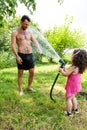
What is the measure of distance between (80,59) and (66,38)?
3124cm

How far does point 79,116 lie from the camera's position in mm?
6586

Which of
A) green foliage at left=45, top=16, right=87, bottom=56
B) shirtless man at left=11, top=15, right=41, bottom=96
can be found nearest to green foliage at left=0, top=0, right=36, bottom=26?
shirtless man at left=11, top=15, right=41, bottom=96

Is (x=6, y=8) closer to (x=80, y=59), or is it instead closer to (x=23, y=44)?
(x=23, y=44)

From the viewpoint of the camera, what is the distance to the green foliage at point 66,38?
1463 inches

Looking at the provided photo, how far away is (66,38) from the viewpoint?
37438mm

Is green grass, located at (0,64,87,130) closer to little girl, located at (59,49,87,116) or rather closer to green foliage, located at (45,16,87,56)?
little girl, located at (59,49,87,116)

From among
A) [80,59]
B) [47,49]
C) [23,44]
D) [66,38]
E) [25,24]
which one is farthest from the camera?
[66,38]

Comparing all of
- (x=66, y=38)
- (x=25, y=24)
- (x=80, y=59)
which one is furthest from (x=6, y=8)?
(x=66, y=38)

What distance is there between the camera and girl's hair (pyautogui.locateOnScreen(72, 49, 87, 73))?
638cm

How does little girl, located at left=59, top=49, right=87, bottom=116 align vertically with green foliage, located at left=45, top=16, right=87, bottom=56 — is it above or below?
above

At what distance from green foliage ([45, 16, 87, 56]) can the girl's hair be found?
99.0 feet

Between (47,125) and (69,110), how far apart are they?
2.35ft

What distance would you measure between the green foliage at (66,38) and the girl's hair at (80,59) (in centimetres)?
3017

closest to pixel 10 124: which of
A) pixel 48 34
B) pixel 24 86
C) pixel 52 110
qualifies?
pixel 52 110
